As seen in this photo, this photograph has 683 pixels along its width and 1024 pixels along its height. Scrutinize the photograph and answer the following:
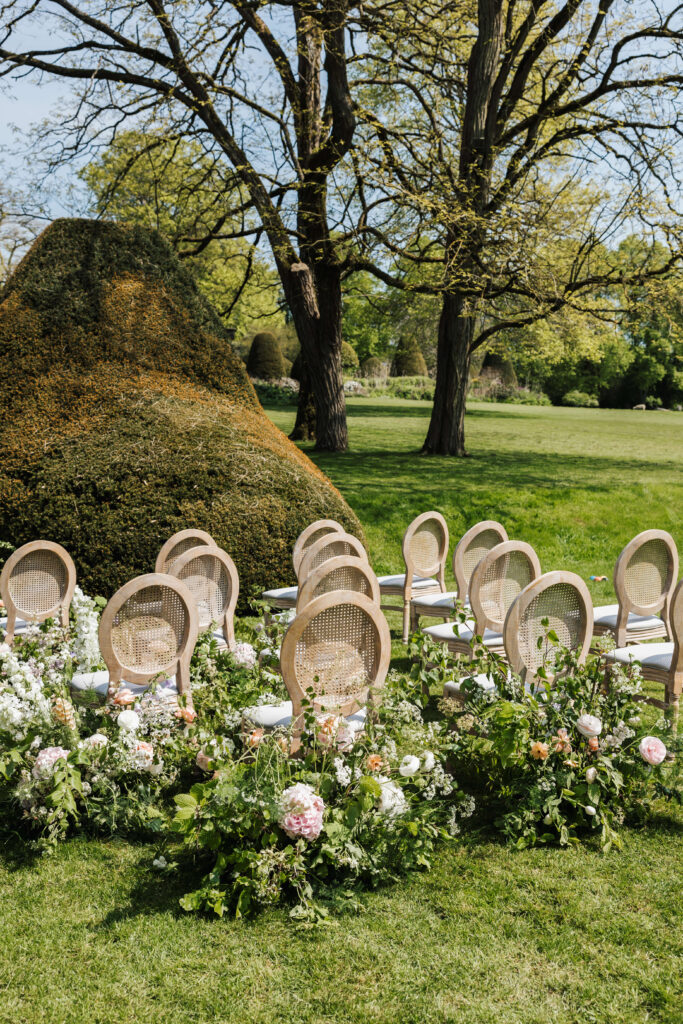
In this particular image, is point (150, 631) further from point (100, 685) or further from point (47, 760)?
point (47, 760)

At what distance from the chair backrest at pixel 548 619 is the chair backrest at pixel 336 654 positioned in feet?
2.70

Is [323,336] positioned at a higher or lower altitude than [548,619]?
higher

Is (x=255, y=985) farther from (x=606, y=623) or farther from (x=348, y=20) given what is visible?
(x=348, y=20)

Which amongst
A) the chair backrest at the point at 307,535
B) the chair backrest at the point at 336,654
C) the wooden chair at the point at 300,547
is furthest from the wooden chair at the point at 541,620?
the chair backrest at the point at 307,535

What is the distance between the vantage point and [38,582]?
19.9 ft

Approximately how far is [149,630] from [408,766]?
1.63 meters

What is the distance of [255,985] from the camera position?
9.73 ft

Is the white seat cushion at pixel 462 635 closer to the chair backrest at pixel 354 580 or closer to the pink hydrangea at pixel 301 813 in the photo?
the chair backrest at pixel 354 580

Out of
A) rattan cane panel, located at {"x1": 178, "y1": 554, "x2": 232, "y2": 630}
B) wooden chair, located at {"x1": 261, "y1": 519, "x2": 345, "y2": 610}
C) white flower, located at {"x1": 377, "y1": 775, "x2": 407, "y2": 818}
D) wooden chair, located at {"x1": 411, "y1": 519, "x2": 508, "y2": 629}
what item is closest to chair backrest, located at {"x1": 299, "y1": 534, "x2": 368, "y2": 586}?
wooden chair, located at {"x1": 261, "y1": 519, "x2": 345, "y2": 610}

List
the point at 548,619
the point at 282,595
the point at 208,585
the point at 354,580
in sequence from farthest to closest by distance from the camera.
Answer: the point at 282,595 < the point at 208,585 < the point at 354,580 < the point at 548,619

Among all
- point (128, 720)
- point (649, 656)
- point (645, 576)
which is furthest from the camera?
point (645, 576)

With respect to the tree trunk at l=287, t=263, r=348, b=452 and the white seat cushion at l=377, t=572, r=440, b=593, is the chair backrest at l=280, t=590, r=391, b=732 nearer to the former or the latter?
the white seat cushion at l=377, t=572, r=440, b=593

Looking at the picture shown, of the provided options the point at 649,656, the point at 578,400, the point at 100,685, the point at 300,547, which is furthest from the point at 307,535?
the point at 578,400

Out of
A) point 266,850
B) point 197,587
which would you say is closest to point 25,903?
point 266,850
